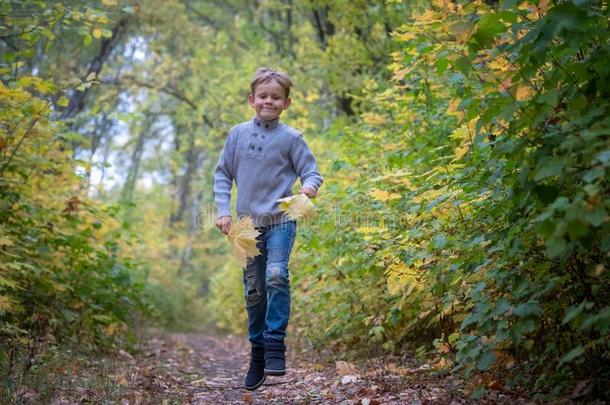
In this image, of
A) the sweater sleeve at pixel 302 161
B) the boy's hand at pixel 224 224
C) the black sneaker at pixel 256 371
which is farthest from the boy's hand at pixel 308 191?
the black sneaker at pixel 256 371

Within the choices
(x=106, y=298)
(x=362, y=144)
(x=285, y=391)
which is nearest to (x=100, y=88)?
(x=106, y=298)

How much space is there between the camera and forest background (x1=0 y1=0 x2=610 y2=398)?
9.16 feet

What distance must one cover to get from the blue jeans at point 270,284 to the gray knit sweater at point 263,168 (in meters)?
0.12

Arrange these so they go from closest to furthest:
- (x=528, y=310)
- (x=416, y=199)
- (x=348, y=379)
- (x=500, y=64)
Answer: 1. (x=528, y=310)
2. (x=500, y=64)
3. (x=416, y=199)
4. (x=348, y=379)

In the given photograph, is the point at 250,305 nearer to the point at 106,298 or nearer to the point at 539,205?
the point at 539,205

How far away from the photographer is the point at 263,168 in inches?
176

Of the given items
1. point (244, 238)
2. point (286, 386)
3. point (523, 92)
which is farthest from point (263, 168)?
point (523, 92)

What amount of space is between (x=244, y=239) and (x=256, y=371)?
1.03 meters

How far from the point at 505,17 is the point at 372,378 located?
2509mm

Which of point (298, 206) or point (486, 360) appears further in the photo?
point (298, 206)

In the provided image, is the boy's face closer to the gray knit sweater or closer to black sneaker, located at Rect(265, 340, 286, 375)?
the gray knit sweater

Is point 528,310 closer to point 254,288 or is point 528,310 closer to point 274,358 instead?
point 274,358

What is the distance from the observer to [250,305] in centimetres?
454

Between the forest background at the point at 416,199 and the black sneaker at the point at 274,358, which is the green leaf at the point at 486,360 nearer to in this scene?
the forest background at the point at 416,199
